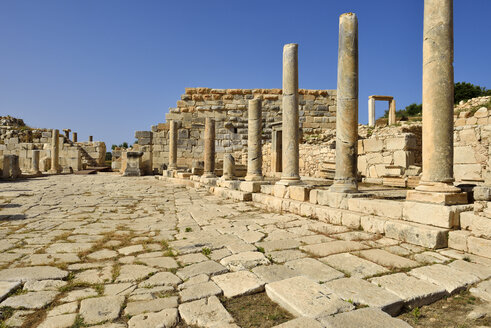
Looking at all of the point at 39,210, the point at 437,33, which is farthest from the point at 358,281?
the point at 39,210

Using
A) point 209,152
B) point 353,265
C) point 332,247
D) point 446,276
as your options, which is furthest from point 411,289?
point 209,152

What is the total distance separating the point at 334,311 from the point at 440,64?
4120 mm

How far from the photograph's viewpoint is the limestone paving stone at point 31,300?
2.50m

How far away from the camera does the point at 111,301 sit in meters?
2.57

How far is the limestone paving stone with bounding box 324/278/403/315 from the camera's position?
2459 mm

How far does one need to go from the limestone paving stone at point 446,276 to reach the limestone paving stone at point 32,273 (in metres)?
3.52

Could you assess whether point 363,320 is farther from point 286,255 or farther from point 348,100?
point 348,100

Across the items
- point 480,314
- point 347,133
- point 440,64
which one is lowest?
point 480,314

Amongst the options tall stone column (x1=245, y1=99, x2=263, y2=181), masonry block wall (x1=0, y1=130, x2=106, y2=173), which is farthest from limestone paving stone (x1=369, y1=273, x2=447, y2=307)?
masonry block wall (x1=0, y1=130, x2=106, y2=173)

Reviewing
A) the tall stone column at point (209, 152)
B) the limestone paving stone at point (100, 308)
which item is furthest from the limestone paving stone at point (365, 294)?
the tall stone column at point (209, 152)

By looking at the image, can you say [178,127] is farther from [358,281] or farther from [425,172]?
[358,281]

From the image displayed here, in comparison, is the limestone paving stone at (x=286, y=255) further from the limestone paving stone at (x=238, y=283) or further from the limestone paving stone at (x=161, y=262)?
the limestone paving stone at (x=161, y=262)

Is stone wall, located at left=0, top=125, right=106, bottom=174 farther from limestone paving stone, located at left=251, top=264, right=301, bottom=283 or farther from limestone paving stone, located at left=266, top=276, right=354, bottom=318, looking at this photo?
limestone paving stone, located at left=266, top=276, right=354, bottom=318

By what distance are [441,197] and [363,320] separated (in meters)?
2.97
